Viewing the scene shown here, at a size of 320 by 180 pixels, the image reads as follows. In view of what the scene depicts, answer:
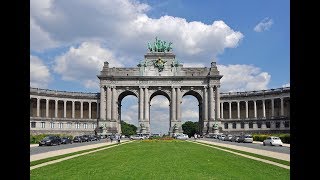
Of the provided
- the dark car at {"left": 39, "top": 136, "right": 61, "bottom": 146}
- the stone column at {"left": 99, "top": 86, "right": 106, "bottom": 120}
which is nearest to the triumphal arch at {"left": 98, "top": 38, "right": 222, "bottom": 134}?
the stone column at {"left": 99, "top": 86, "right": 106, "bottom": 120}

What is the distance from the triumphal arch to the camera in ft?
434

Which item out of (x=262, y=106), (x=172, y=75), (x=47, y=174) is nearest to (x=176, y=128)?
(x=172, y=75)

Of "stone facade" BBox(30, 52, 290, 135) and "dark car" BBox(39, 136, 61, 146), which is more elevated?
"stone facade" BBox(30, 52, 290, 135)

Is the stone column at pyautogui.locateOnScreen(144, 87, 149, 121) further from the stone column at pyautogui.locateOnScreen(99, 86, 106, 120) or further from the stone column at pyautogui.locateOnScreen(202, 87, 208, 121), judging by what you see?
the stone column at pyautogui.locateOnScreen(202, 87, 208, 121)

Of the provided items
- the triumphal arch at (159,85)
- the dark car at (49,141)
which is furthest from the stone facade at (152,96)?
the dark car at (49,141)

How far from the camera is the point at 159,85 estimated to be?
133 metres

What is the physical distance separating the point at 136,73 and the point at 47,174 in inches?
4530

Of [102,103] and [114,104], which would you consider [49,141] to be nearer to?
[102,103]

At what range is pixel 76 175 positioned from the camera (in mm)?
19016

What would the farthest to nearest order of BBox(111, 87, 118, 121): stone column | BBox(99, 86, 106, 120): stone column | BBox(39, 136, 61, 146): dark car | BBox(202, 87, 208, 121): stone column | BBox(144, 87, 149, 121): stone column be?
BBox(202, 87, 208, 121): stone column < BBox(111, 87, 118, 121): stone column < BBox(99, 86, 106, 120): stone column < BBox(144, 87, 149, 121): stone column < BBox(39, 136, 61, 146): dark car

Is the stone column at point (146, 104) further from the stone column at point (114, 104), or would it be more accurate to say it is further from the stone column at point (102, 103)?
the stone column at point (102, 103)

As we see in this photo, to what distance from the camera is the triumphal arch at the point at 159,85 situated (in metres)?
132

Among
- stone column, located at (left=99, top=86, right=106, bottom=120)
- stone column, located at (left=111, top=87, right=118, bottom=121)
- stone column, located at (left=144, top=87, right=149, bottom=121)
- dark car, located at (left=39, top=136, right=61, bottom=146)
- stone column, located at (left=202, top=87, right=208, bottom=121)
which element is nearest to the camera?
dark car, located at (left=39, top=136, right=61, bottom=146)
